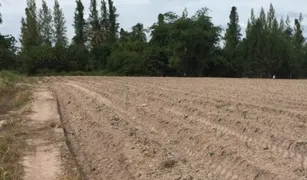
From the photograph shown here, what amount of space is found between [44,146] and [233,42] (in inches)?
2563

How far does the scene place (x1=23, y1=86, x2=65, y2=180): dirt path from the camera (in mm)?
7189

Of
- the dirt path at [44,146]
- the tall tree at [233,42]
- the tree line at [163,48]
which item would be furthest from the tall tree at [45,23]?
the dirt path at [44,146]

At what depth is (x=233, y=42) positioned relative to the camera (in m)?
71.9

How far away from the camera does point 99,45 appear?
73.1m

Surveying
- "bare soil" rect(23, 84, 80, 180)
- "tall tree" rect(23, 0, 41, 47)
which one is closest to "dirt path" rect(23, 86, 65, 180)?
"bare soil" rect(23, 84, 80, 180)

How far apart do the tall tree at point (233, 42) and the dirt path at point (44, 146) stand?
46.5 metres

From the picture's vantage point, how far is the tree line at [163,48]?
54594 mm

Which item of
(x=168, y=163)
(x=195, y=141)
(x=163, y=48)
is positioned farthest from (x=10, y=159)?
(x=163, y=48)

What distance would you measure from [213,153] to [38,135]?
4.97 meters

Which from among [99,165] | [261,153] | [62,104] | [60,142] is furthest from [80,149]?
[62,104]

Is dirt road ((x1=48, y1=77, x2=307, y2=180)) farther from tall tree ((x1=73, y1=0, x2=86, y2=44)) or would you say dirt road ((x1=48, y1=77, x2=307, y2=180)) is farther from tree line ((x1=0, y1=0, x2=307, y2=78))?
tall tree ((x1=73, y1=0, x2=86, y2=44))

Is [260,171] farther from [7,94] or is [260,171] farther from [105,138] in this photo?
[7,94]

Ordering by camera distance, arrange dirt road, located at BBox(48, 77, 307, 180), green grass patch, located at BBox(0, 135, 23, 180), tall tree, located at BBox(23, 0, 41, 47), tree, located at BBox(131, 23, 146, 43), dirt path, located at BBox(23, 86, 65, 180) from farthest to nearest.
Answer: tree, located at BBox(131, 23, 146, 43) → tall tree, located at BBox(23, 0, 41, 47) → dirt path, located at BBox(23, 86, 65, 180) → green grass patch, located at BBox(0, 135, 23, 180) → dirt road, located at BBox(48, 77, 307, 180)

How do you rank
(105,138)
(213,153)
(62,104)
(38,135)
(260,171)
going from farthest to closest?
(62,104) → (38,135) → (105,138) → (213,153) → (260,171)
